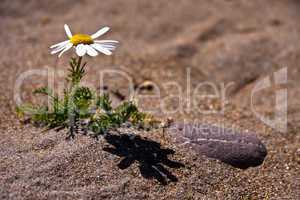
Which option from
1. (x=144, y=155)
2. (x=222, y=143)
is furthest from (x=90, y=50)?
(x=222, y=143)

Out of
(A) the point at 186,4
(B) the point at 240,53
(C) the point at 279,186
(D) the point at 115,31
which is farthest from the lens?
(A) the point at 186,4

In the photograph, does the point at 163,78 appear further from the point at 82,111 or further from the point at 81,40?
the point at 81,40

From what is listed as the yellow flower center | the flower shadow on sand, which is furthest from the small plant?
the flower shadow on sand

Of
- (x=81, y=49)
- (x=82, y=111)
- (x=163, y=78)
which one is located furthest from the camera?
(x=163, y=78)

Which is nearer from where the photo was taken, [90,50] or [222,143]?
[90,50]

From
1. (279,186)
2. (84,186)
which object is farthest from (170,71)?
(84,186)

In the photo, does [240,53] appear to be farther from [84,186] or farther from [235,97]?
[84,186]
